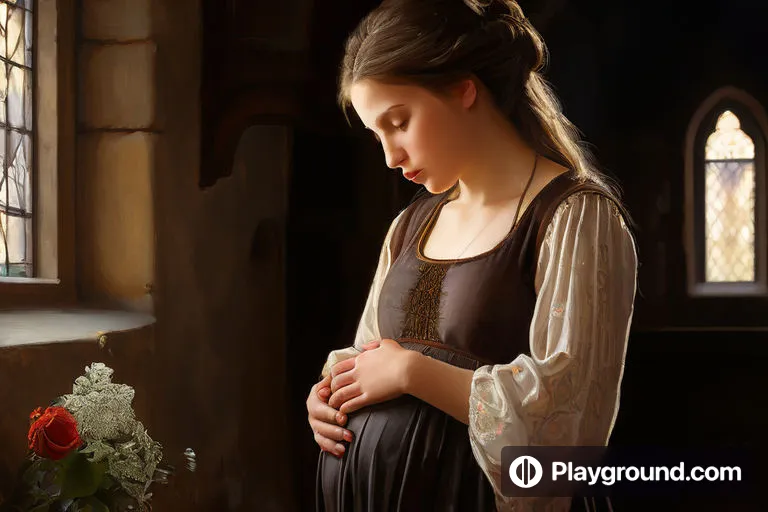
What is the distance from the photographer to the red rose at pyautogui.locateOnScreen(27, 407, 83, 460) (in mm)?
1821

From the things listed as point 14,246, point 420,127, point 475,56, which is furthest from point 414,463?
point 14,246

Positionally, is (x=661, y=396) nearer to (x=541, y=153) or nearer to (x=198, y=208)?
(x=541, y=153)

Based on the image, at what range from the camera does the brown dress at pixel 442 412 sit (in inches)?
68.7

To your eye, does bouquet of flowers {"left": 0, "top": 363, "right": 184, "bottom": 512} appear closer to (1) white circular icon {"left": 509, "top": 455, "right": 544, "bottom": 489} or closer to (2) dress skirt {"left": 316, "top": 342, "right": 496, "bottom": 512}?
(2) dress skirt {"left": 316, "top": 342, "right": 496, "bottom": 512}

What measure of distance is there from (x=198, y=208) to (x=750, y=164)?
1468 millimetres

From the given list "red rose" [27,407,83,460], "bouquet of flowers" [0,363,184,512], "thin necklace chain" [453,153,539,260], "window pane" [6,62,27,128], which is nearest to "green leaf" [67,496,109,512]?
"bouquet of flowers" [0,363,184,512]

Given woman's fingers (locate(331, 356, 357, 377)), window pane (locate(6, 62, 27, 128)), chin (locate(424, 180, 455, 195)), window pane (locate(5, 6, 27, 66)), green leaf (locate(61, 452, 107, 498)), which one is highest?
window pane (locate(5, 6, 27, 66))

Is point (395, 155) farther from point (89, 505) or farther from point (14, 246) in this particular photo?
→ point (14, 246)

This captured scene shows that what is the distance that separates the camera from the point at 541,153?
186cm

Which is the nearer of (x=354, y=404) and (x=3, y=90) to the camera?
(x=354, y=404)

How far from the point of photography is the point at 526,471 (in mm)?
1665

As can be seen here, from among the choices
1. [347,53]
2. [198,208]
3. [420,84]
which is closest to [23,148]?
[198,208]

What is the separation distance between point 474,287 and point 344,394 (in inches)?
14.2

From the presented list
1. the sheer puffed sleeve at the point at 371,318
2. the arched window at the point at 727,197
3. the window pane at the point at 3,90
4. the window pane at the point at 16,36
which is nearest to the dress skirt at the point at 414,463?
the sheer puffed sleeve at the point at 371,318
